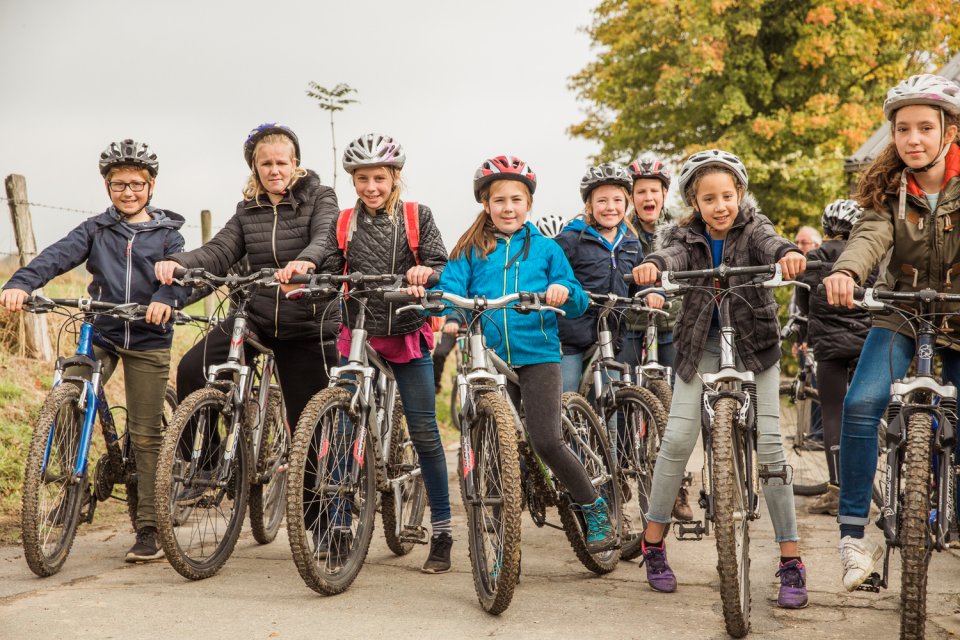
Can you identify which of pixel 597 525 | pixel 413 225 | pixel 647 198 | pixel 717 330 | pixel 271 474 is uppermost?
pixel 647 198

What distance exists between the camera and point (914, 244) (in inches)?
176

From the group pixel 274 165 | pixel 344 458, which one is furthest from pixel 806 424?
pixel 274 165

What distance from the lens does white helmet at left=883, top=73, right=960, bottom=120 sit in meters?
4.34

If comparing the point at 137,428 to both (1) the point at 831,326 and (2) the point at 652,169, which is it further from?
(1) the point at 831,326

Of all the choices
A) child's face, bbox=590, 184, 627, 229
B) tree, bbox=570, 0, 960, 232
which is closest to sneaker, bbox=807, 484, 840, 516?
child's face, bbox=590, 184, 627, 229

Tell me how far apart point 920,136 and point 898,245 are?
0.47m

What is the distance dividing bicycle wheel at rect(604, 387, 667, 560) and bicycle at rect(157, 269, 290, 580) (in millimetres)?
2114

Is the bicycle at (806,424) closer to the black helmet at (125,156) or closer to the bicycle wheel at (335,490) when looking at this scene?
the bicycle wheel at (335,490)

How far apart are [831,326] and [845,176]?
14.9m

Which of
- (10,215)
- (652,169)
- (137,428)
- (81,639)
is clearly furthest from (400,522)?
(10,215)

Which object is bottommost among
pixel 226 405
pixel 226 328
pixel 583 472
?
pixel 583 472

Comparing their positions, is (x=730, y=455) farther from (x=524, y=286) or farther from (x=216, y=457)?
(x=216, y=457)

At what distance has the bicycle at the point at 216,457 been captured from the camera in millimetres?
5070

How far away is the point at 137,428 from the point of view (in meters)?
5.91
